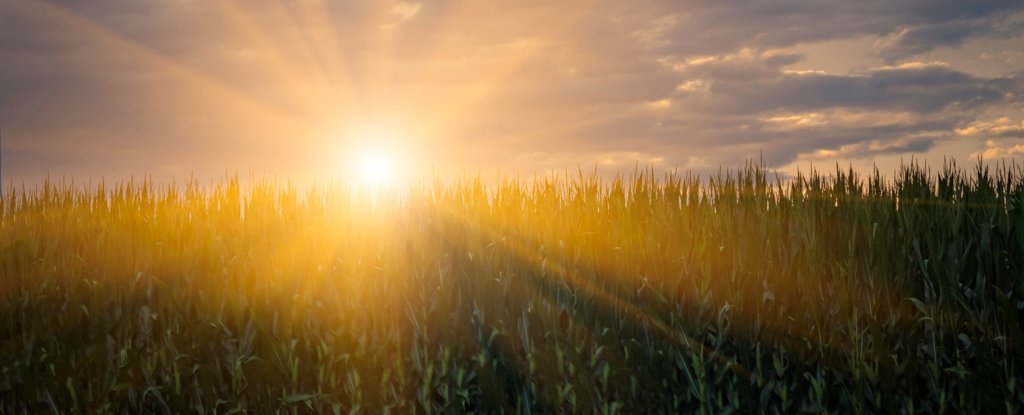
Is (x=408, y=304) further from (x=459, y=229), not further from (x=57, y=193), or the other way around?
(x=57, y=193)

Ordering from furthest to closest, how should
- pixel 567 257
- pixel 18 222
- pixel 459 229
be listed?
1. pixel 18 222
2. pixel 459 229
3. pixel 567 257

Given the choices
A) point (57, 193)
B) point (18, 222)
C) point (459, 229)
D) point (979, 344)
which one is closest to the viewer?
point (979, 344)

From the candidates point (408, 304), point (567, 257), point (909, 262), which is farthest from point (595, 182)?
point (909, 262)

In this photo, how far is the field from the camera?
6898mm

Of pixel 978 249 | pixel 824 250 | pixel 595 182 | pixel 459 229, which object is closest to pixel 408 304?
pixel 459 229

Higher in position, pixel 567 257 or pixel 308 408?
pixel 567 257

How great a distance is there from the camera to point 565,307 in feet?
24.2

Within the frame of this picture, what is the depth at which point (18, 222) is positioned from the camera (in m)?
12.0

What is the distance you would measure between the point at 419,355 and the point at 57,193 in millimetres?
8173

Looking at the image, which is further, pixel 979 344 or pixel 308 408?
pixel 308 408

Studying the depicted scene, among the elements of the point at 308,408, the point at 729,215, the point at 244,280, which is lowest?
the point at 308,408

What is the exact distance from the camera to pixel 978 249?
701cm

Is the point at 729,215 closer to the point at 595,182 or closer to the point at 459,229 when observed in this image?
the point at 595,182

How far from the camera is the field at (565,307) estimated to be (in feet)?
22.6
